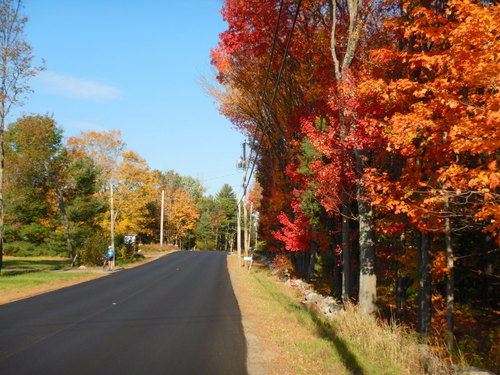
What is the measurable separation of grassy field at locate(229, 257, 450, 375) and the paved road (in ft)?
2.41

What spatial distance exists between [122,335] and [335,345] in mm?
4694

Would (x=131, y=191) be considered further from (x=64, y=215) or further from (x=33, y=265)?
(x=33, y=265)

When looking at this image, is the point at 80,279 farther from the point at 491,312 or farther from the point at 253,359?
the point at 491,312

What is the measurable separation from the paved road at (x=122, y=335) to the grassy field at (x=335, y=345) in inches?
28.9

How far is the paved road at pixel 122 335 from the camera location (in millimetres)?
6961

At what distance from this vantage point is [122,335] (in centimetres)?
923

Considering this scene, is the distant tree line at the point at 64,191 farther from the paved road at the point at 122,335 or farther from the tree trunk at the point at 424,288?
the tree trunk at the point at 424,288

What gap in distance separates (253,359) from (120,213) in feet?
152

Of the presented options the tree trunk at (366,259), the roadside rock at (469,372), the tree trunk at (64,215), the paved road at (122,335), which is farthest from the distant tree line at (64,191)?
the roadside rock at (469,372)

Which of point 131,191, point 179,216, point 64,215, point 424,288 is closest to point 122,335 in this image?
point 424,288

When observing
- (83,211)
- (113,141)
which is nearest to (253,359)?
(83,211)

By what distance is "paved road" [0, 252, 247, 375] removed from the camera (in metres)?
6.96

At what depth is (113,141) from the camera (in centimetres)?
5319

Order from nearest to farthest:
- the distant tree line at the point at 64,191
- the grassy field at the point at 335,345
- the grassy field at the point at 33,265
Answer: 1. the grassy field at the point at 335,345
2. the grassy field at the point at 33,265
3. the distant tree line at the point at 64,191
